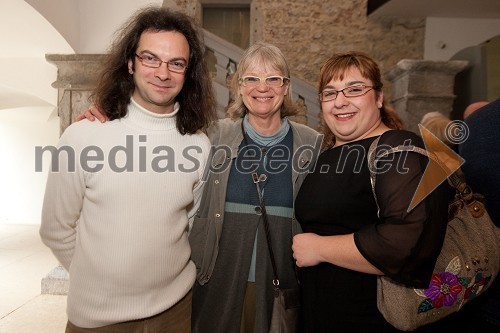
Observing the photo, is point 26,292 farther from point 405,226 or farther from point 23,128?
point 23,128

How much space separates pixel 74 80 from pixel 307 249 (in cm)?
252

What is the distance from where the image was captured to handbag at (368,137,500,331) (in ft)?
3.25

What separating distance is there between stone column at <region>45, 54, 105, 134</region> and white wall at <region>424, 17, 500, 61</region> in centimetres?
531

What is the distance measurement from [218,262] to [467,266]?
964 millimetres

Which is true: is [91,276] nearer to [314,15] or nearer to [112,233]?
[112,233]

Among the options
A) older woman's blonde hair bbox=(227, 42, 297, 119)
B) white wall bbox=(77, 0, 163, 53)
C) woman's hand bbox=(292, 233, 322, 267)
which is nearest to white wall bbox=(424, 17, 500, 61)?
white wall bbox=(77, 0, 163, 53)

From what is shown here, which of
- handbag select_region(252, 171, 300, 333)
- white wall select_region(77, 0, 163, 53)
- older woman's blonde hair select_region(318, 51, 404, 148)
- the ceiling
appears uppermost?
the ceiling

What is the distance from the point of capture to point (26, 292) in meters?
3.29

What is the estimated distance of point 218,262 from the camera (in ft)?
5.24

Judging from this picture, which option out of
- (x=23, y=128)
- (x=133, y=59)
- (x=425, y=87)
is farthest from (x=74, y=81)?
(x=23, y=128)

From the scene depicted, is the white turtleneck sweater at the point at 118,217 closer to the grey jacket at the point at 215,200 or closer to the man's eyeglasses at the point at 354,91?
the grey jacket at the point at 215,200

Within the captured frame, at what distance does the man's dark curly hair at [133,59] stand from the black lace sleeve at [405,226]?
2.59 feet

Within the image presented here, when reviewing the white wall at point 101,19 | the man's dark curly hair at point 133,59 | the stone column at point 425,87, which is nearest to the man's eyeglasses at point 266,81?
the man's dark curly hair at point 133,59

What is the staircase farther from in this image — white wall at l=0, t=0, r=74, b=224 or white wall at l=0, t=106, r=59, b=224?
white wall at l=0, t=106, r=59, b=224
